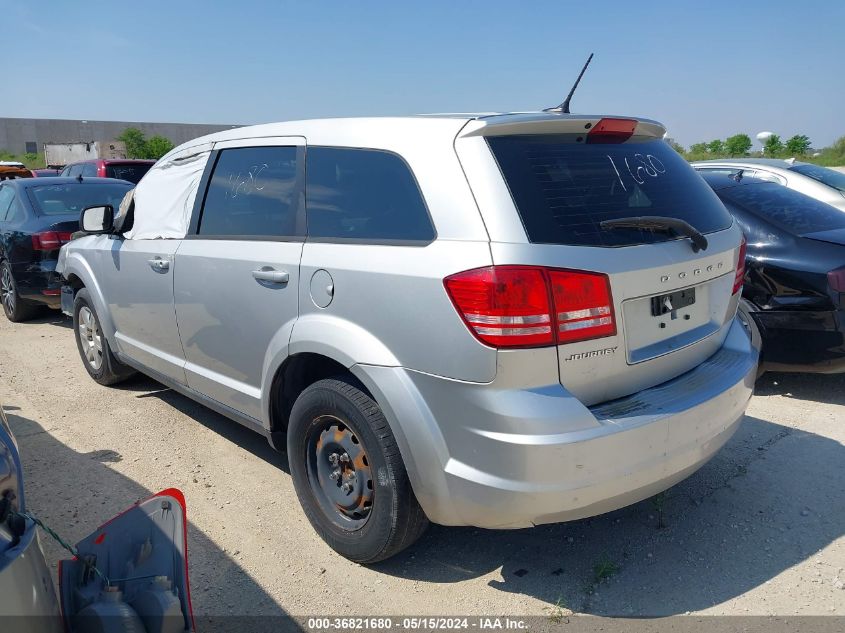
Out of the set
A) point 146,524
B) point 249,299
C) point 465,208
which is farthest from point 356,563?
point 465,208

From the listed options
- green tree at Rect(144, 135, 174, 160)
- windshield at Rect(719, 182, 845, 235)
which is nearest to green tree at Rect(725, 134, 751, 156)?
green tree at Rect(144, 135, 174, 160)

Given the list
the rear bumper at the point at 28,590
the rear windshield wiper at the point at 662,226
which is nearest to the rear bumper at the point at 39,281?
the rear bumper at the point at 28,590

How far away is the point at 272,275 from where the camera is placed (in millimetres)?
3158

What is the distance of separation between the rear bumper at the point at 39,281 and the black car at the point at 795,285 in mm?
6648

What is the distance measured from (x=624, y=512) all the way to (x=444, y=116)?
2127 millimetres

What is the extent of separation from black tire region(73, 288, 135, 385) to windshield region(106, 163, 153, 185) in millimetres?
9226

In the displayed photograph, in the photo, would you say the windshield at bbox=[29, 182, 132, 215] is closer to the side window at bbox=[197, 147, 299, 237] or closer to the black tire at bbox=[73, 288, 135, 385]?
the black tire at bbox=[73, 288, 135, 385]

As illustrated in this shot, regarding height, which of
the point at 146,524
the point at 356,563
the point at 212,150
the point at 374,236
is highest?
the point at 212,150

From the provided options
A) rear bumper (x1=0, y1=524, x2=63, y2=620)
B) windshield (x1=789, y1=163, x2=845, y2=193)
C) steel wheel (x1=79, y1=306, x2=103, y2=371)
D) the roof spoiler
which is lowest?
steel wheel (x1=79, y1=306, x2=103, y2=371)

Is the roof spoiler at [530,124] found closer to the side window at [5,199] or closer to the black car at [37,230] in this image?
the black car at [37,230]

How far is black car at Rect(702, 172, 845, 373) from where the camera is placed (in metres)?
4.55

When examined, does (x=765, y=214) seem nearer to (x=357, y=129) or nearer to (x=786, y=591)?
(x=786, y=591)

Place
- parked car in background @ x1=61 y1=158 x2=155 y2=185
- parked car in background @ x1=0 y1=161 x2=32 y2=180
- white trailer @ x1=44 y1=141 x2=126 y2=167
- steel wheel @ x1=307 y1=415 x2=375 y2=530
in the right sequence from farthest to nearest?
white trailer @ x1=44 y1=141 x2=126 y2=167, parked car in background @ x1=0 y1=161 x2=32 y2=180, parked car in background @ x1=61 y1=158 x2=155 y2=185, steel wheel @ x1=307 y1=415 x2=375 y2=530

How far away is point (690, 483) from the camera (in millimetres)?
3684
